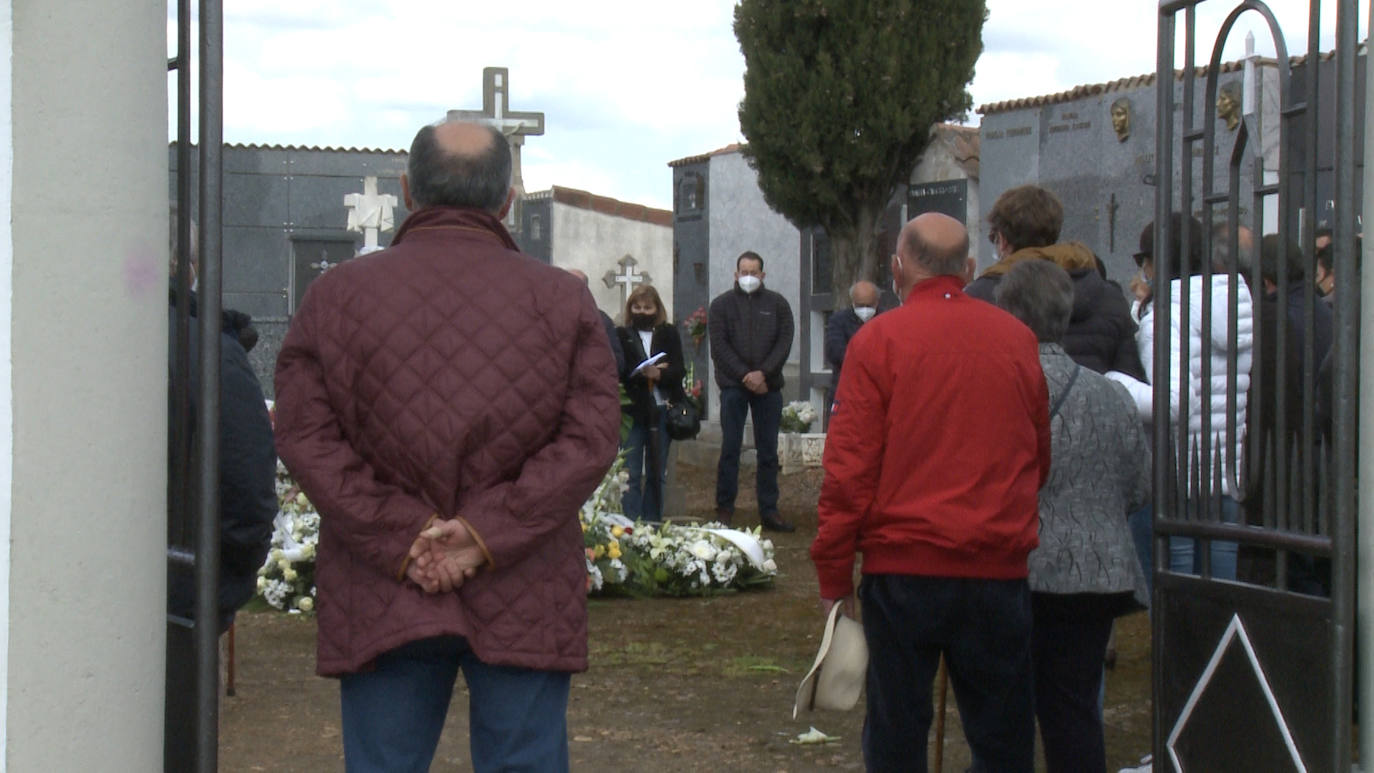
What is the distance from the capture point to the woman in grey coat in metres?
4.51

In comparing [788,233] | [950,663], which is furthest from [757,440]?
[788,233]

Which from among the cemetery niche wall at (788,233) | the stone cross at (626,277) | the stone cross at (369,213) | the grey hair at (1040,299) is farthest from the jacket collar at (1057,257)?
the stone cross at (626,277)

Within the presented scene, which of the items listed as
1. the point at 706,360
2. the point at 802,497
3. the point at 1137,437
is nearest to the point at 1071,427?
Result: the point at 1137,437

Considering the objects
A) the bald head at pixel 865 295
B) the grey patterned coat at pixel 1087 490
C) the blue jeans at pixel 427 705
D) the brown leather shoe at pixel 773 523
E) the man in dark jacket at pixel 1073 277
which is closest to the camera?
the blue jeans at pixel 427 705

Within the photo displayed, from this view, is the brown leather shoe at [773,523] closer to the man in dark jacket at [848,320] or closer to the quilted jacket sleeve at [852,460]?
the man in dark jacket at [848,320]

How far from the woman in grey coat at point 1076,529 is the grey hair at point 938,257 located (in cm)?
39

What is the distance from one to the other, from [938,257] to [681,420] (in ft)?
24.7

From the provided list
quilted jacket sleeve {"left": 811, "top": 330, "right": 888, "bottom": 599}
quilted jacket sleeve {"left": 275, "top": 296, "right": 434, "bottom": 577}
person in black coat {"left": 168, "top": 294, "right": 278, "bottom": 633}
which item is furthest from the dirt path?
quilted jacket sleeve {"left": 275, "top": 296, "right": 434, "bottom": 577}

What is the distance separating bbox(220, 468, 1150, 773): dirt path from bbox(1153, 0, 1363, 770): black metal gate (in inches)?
67.0

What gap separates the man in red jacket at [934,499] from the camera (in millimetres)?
4129

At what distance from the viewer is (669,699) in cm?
676

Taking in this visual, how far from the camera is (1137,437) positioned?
4691 millimetres

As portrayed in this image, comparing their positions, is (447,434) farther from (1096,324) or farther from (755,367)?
(755,367)

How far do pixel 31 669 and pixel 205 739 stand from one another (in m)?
0.43
